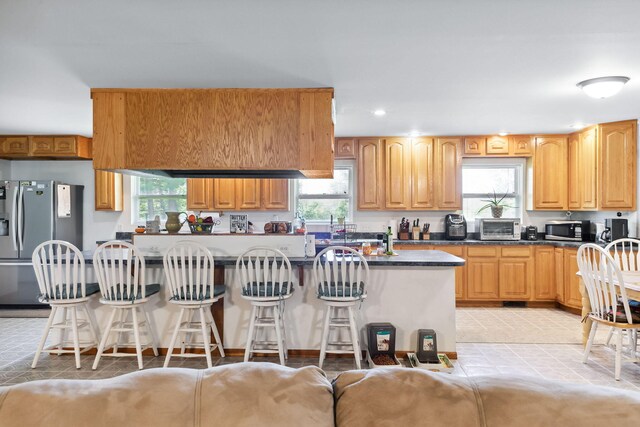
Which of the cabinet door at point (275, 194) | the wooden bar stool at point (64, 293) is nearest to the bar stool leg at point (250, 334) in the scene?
the wooden bar stool at point (64, 293)

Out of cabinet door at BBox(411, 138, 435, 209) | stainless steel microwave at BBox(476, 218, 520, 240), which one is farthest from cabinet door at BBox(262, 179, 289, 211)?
stainless steel microwave at BBox(476, 218, 520, 240)

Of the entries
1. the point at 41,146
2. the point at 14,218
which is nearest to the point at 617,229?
the point at 41,146

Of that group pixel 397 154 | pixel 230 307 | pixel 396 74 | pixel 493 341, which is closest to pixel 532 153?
pixel 397 154

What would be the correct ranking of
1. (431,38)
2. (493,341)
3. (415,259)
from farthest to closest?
1. (493,341)
2. (415,259)
3. (431,38)

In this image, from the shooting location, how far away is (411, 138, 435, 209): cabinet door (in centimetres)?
555

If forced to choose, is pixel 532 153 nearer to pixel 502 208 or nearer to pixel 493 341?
pixel 502 208

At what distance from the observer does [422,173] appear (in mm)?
5559

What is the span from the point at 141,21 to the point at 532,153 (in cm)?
508

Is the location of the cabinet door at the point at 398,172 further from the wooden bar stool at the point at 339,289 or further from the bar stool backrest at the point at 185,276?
the bar stool backrest at the point at 185,276

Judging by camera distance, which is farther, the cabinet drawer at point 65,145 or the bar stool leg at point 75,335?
the cabinet drawer at point 65,145

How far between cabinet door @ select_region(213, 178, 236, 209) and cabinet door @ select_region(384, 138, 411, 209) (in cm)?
216

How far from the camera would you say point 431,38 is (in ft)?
8.17

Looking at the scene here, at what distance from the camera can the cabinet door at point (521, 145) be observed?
546 centimetres

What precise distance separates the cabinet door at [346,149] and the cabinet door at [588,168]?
2923mm
